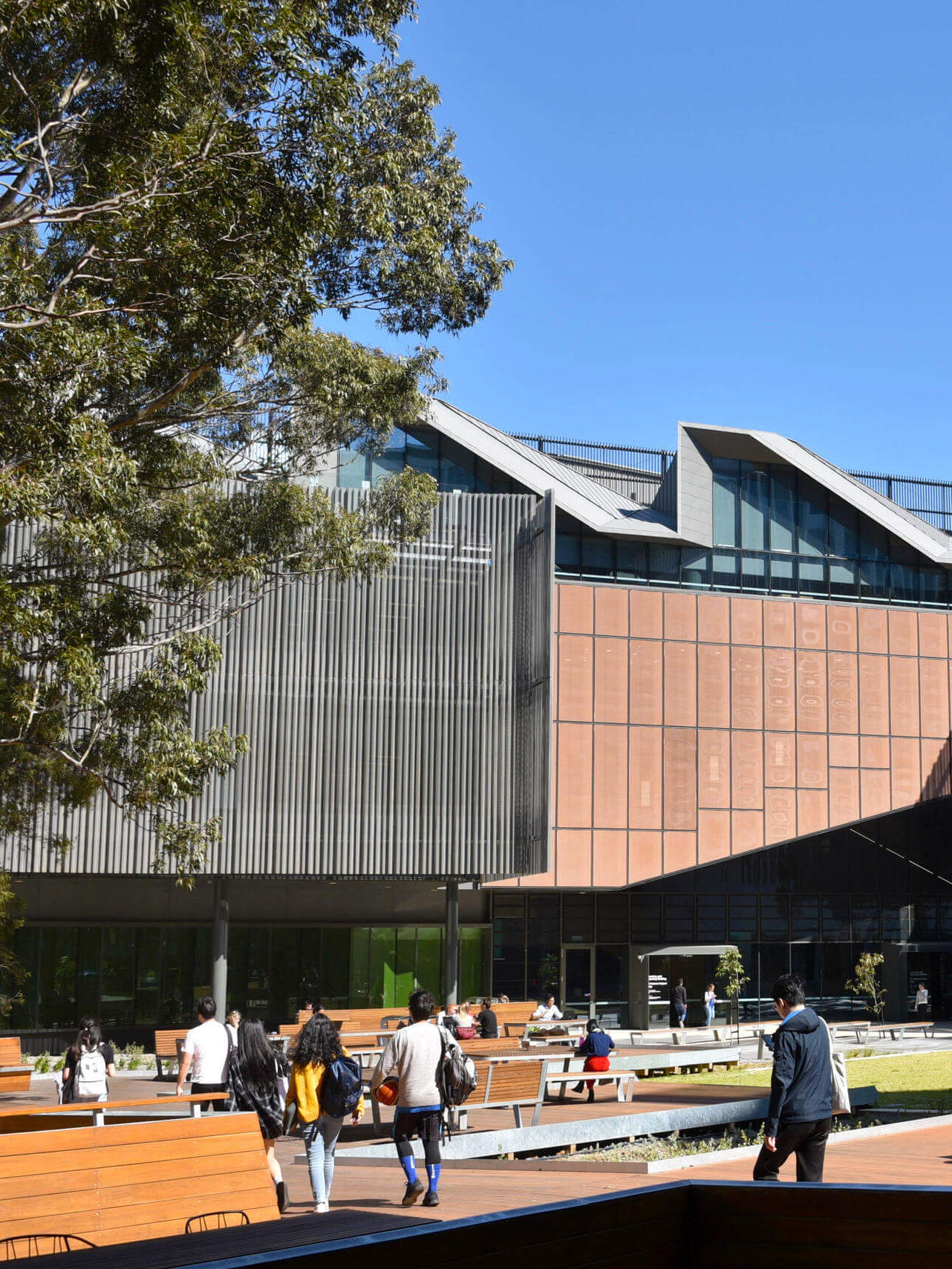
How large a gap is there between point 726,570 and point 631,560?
279 centimetres

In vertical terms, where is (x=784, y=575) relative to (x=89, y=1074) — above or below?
above

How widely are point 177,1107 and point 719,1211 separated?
38.0 feet

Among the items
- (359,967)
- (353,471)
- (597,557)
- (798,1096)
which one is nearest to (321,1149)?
(798,1096)

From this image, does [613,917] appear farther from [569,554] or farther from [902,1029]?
[569,554]

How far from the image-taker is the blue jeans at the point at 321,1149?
9.27 metres

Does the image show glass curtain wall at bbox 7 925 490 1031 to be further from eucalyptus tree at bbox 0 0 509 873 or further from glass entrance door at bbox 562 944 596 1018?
eucalyptus tree at bbox 0 0 509 873

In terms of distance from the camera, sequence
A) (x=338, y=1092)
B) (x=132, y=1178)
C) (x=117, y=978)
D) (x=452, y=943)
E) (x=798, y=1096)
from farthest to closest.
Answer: (x=117, y=978)
(x=452, y=943)
(x=338, y=1092)
(x=798, y=1096)
(x=132, y=1178)

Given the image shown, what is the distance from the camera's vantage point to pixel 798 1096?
7.72m

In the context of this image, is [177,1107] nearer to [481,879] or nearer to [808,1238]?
[808,1238]

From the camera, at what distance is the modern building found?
29.5m

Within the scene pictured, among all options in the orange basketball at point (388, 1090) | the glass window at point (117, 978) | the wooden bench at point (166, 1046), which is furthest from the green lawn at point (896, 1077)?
the glass window at point (117, 978)

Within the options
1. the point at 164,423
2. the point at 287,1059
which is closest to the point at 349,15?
the point at 164,423

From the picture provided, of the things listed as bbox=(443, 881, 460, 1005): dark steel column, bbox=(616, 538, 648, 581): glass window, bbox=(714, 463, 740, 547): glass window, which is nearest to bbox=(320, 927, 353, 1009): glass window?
bbox=(443, 881, 460, 1005): dark steel column

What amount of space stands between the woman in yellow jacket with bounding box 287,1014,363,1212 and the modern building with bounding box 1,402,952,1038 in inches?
753
